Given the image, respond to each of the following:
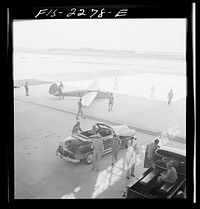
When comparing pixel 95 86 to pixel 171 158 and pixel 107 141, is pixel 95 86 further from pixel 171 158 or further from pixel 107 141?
pixel 171 158

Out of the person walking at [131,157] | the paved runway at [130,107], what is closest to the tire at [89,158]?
the person walking at [131,157]

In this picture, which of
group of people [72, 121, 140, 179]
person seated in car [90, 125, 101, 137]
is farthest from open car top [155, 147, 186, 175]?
person seated in car [90, 125, 101, 137]

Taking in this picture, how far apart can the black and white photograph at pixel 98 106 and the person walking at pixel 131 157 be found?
2cm

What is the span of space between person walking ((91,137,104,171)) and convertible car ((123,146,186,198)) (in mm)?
644

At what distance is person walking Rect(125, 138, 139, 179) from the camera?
3.74m

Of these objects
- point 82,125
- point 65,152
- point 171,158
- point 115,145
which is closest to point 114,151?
Result: point 115,145

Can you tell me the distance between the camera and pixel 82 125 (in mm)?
4070

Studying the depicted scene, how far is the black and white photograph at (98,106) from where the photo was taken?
3.62 m

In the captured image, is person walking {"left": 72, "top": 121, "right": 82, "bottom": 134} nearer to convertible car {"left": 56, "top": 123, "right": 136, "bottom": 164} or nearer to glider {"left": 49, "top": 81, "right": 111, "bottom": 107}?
convertible car {"left": 56, "top": 123, "right": 136, "bottom": 164}
